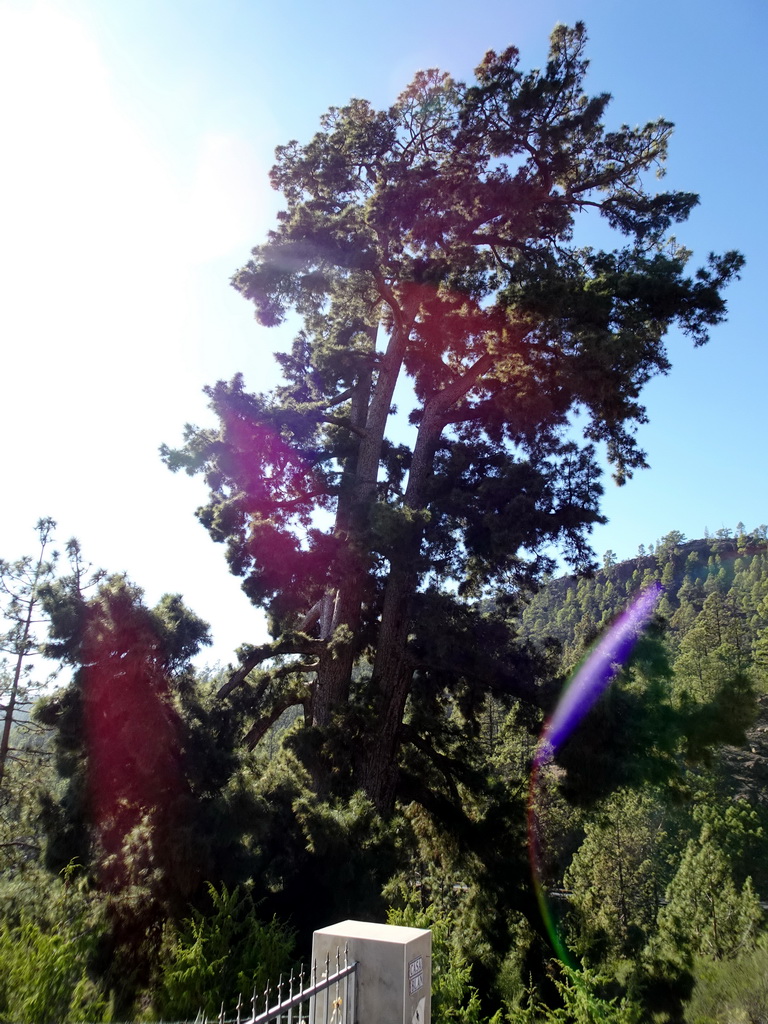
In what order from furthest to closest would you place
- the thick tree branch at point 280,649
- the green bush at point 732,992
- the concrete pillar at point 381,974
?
the thick tree branch at point 280,649 → the green bush at point 732,992 → the concrete pillar at point 381,974

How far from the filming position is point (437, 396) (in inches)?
607

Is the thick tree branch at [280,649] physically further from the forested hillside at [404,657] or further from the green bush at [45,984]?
the green bush at [45,984]

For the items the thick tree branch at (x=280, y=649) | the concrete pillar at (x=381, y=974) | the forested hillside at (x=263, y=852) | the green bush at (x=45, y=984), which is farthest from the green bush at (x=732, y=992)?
the thick tree branch at (x=280, y=649)

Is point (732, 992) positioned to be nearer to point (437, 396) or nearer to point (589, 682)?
point (589, 682)

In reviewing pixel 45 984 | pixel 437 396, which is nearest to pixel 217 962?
pixel 45 984

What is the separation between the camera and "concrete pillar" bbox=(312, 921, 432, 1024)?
14.1ft

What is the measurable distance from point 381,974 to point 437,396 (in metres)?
12.4

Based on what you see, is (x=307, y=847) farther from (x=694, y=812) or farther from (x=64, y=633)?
(x=694, y=812)

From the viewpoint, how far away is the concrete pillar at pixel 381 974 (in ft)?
14.1

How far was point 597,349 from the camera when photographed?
1080cm

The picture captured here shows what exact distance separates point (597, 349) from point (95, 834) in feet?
33.2

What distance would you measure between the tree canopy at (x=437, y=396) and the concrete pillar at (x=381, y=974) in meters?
7.38

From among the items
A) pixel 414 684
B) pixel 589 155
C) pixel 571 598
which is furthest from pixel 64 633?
pixel 571 598

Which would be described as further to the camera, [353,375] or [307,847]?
[353,375]
